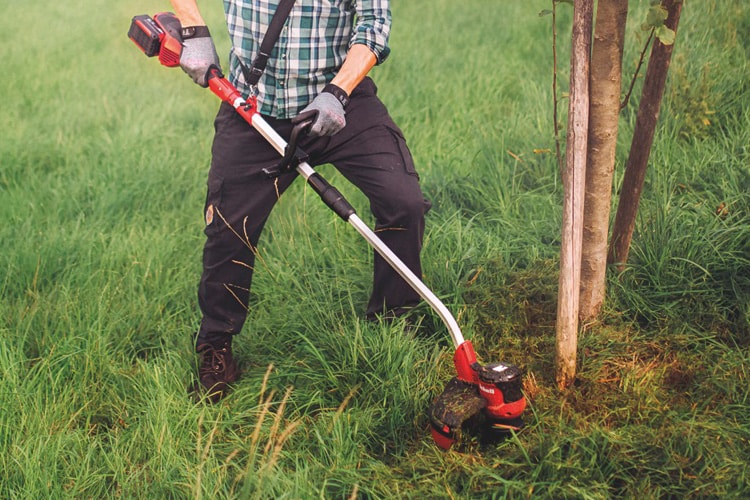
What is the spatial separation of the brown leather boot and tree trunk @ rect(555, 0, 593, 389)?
132cm

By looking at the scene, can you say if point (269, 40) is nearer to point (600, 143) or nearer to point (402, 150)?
point (402, 150)

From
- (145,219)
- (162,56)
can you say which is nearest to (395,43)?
(145,219)

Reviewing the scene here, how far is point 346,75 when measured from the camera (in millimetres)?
2812

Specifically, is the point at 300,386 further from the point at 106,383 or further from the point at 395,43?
the point at 395,43

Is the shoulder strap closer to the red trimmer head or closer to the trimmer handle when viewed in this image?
the trimmer handle

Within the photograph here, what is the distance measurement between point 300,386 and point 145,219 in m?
1.94

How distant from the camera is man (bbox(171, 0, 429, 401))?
288 cm

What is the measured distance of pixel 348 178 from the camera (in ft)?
9.88

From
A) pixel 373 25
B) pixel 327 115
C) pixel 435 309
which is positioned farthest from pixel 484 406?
pixel 373 25

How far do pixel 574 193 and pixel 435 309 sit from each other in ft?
2.04

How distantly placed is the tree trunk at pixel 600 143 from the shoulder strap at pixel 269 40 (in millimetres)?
1112

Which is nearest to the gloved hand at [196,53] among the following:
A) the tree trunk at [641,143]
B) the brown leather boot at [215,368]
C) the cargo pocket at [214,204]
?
the cargo pocket at [214,204]

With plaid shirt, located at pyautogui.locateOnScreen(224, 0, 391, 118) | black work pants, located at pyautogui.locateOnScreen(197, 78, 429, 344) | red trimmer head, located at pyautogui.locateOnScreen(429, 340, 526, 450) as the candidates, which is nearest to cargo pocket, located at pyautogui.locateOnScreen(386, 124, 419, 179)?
black work pants, located at pyautogui.locateOnScreen(197, 78, 429, 344)

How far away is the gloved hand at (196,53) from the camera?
2900mm
